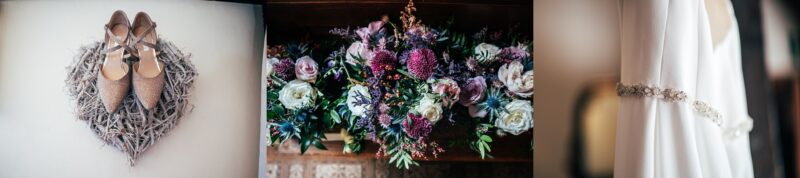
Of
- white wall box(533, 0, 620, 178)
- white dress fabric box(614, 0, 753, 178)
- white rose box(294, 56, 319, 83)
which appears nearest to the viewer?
white dress fabric box(614, 0, 753, 178)

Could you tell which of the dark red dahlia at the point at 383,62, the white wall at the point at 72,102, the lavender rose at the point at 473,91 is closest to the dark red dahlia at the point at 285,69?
the white wall at the point at 72,102

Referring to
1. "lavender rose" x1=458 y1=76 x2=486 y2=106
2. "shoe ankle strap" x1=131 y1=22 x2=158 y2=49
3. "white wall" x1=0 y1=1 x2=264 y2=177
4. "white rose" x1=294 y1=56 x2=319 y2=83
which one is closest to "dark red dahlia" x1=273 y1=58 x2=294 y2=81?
"white rose" x1=294 y1=56 x2=319 y2=83

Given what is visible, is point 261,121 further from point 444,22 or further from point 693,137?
point 693,137

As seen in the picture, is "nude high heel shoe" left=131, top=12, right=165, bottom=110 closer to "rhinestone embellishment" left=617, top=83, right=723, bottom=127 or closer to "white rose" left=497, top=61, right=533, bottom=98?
"white rose" left=497, top=61, right=533, bottom=98

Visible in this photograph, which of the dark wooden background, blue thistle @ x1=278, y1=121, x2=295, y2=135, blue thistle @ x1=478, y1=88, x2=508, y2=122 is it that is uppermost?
the dark wooden background

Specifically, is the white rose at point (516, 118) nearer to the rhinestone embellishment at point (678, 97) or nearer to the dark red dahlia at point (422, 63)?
the dark red dahlia at point (422, 63)

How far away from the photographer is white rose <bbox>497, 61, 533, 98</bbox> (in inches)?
63.9

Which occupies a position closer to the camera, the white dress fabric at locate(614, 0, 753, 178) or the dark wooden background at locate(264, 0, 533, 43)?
the white dress fabric at locate(614, 0, 753, 178)

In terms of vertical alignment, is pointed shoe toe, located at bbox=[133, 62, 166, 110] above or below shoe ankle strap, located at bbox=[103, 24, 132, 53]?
below

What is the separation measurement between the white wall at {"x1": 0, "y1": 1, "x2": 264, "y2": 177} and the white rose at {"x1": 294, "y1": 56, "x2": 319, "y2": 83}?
0.75 ft

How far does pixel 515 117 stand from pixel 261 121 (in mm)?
886

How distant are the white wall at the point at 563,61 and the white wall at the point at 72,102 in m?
1.05

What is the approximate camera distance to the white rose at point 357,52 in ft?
5.46

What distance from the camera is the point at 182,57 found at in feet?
5.51
